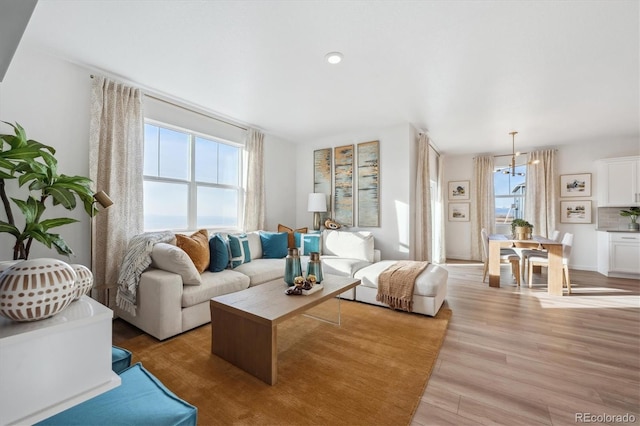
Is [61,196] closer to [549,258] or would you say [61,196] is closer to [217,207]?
[217,207]

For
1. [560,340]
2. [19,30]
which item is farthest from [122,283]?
[560,340]

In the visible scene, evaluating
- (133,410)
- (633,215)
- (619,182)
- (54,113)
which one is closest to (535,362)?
(133,410)

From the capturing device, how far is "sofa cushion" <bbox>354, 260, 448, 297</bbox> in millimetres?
2936

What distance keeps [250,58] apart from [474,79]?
7.58 ft

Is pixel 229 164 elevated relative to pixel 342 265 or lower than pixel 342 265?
elevated

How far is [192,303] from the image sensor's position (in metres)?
2.55

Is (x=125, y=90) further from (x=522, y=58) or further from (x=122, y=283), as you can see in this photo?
(x=522, y=58)

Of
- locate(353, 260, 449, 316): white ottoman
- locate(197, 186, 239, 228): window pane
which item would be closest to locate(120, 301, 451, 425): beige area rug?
locate(353, 260, 449, 316): white ottoman

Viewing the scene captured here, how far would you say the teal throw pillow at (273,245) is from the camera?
399cm

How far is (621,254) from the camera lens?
16.0ft

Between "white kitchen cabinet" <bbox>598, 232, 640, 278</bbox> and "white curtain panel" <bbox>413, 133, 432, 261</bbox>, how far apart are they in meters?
3.37

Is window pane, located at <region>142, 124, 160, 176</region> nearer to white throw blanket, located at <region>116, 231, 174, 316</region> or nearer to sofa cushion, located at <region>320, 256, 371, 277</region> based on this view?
white throw blanket, located at <region>116, 231, 174, 316</region>

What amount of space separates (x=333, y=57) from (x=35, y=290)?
2563 millimetres

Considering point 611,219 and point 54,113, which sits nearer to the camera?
point 54,113
